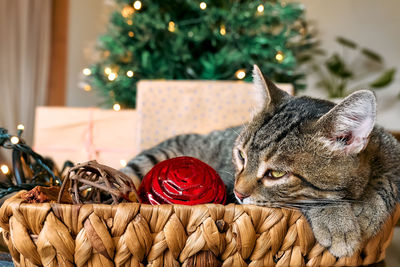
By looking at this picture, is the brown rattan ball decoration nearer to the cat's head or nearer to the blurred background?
the cat's head

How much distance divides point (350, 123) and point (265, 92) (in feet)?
0.78

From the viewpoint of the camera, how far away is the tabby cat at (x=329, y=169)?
23.9 inches

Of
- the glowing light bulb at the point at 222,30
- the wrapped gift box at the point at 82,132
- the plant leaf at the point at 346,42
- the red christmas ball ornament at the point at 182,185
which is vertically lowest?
the wrapped gift box at the point at 82,132

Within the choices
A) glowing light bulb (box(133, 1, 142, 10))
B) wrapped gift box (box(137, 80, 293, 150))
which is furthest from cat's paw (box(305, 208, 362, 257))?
glowing light bulb (box(133, 1, 142, 10))

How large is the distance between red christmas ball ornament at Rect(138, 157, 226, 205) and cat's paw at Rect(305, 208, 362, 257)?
0.17 metres

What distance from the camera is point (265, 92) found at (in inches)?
32.7

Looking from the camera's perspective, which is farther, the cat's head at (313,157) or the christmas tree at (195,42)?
the christmas tree at (195,42)

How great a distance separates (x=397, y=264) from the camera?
0.64m

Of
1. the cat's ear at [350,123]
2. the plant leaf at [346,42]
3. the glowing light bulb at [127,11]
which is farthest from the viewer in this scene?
the plant leaf at [346,42]

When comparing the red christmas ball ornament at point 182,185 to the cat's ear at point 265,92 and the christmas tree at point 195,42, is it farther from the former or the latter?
the christmas tree at point 195,42

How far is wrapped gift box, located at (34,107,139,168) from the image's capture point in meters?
1.54

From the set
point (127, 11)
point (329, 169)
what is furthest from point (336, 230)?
point (127, 11)

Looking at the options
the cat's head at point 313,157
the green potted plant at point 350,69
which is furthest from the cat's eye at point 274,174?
the green potted plant at point 350,69

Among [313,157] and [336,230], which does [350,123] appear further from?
[336,230]
